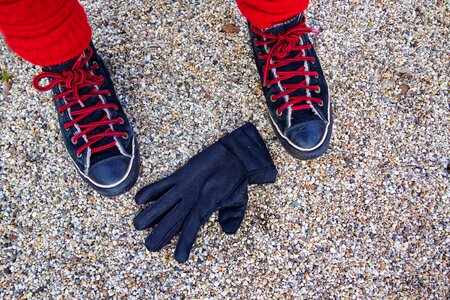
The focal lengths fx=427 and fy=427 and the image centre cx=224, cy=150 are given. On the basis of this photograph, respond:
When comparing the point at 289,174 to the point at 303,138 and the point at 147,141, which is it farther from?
the point at 147,141

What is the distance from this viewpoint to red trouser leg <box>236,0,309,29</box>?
4.61 ft

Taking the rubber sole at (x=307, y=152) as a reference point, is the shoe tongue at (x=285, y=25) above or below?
above

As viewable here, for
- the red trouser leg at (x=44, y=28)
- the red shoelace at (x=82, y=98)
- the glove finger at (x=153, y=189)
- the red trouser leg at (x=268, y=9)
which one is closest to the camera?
the red trouser leg at (x=44, y=28)

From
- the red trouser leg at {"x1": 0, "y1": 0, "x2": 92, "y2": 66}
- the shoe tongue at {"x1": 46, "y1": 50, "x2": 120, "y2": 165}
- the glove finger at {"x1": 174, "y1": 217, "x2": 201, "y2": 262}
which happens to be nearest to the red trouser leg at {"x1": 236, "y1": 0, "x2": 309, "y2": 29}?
the red trouser leg at {"x1": 0, "y1": 0, "x2": 92, "y2": 66}

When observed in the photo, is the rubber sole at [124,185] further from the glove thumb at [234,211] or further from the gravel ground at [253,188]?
the glove thumb at [234,211]

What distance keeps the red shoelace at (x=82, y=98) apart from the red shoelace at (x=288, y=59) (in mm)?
645

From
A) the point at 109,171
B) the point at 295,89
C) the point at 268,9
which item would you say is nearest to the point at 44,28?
the point at 109,171

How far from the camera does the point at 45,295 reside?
65.6 inches

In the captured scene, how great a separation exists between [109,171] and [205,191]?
0.38m

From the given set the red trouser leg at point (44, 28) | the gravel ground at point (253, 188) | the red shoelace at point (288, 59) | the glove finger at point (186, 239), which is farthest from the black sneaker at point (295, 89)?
the red trouser leg at point (44, 28)

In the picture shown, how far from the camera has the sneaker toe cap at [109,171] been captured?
1.62 metres

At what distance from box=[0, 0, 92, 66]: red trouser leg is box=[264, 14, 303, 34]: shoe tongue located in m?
0.69

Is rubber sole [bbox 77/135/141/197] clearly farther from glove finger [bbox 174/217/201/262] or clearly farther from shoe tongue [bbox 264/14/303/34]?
shoe tongue [bbox 264/14/303/34]

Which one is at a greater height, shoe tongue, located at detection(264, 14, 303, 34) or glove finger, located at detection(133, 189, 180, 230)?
shoe tongue, located at detection(264, 14, 303, 34)
